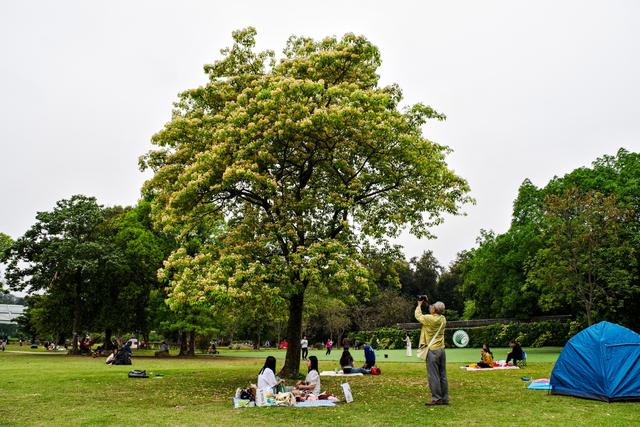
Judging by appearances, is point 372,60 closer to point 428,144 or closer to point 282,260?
point 428,144

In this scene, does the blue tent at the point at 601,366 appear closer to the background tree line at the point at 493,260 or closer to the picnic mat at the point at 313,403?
the picnic mat at the point at 313,403

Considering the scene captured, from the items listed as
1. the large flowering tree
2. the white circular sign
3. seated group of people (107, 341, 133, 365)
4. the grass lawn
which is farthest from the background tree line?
the grass lawn

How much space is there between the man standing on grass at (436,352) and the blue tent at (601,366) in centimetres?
425

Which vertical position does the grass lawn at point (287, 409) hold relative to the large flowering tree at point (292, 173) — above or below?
below

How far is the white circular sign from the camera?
57.7m

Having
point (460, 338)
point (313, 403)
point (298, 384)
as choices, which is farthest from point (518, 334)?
point (313, 403)

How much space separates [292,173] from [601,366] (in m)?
13.7

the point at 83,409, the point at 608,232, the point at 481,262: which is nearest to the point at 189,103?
the point at 83,409

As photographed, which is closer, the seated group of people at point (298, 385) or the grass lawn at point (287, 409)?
the grass lawn at point (287, 409)

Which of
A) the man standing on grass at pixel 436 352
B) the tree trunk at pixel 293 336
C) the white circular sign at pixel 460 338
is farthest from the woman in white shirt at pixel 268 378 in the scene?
the white circular sign at pixel 460 338

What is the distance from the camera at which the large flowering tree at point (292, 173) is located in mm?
18672

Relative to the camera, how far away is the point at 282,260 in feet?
63.3

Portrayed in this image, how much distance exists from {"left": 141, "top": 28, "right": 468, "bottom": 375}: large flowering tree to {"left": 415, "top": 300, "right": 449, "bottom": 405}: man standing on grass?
3715mm

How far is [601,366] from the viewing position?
15070mm
